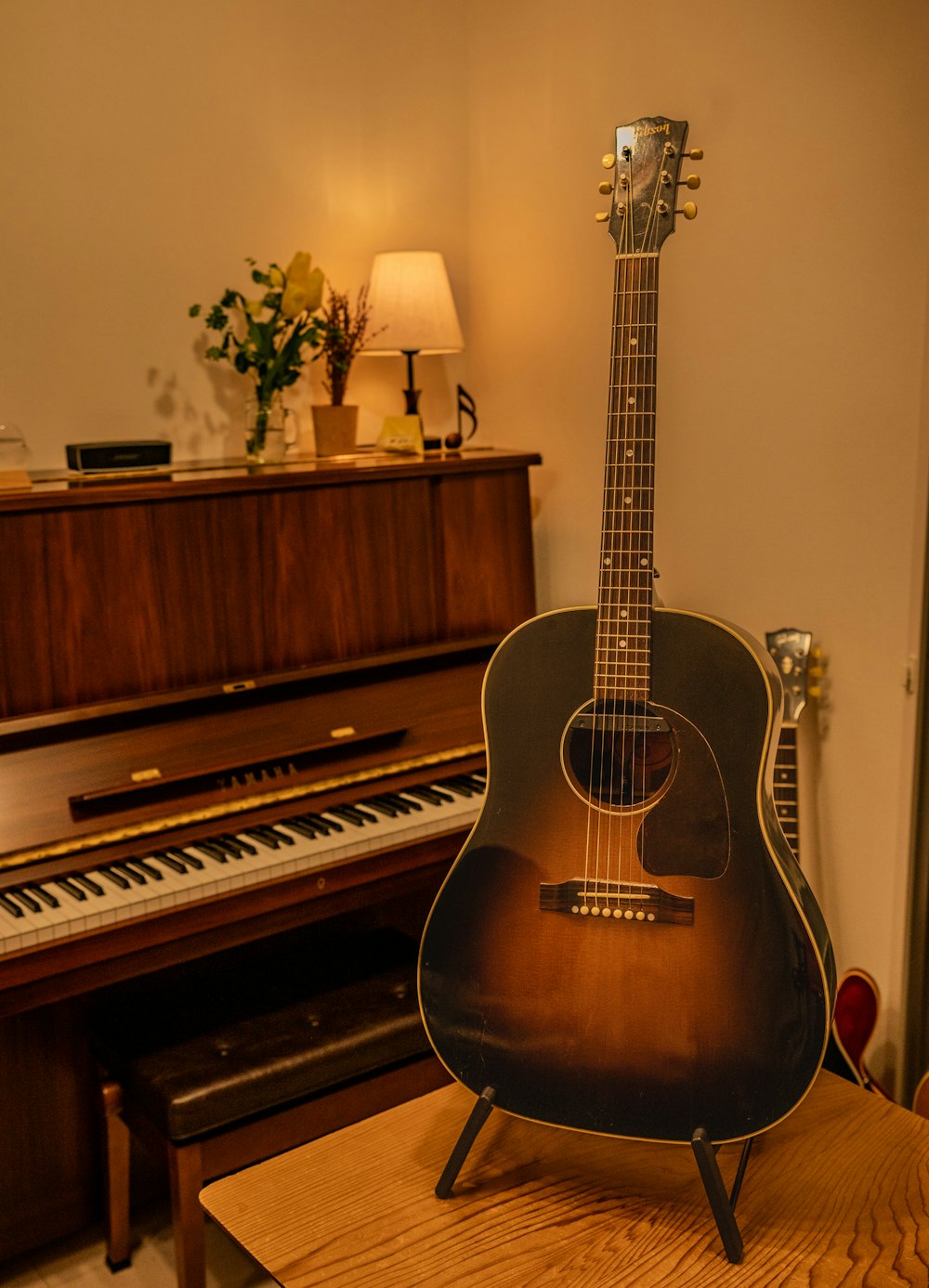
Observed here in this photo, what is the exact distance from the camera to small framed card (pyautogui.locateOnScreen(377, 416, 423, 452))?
8.82 ft

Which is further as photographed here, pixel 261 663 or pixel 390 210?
pixel 390 210

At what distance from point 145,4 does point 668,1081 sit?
7.78 feet

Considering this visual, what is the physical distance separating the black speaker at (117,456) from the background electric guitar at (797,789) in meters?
1.28

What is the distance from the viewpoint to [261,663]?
2258 mm

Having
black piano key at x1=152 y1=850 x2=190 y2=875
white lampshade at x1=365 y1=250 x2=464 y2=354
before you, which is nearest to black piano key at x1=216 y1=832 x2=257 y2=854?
black piano key at x1=152 y1=850 x2=190 y2=875

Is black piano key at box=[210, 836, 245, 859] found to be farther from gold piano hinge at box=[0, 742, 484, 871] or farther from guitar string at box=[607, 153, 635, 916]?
guitar string at box=[607, 153, 635, 916]

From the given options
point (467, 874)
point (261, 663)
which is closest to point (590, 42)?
point (261, 663)

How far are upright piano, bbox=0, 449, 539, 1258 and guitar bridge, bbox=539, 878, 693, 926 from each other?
833 mm

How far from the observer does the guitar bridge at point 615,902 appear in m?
1.17

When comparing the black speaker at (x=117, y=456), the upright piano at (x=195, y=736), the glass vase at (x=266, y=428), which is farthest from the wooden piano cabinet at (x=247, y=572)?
the glass vase at (x=266, y=428)

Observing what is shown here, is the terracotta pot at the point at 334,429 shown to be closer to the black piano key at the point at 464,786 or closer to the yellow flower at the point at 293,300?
the yellow flower at the point at 293,300

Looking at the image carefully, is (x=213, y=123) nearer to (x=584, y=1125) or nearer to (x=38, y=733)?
(x=38, y=733)

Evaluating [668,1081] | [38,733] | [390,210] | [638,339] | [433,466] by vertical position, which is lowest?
[668,1081]

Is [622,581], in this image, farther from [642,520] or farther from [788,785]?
[788,785]
